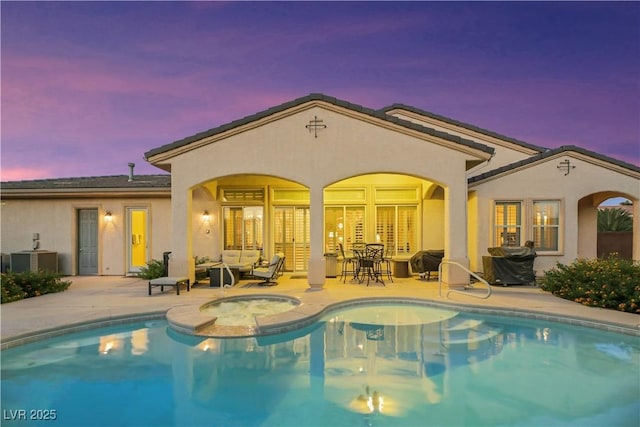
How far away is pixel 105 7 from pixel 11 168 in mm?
15095

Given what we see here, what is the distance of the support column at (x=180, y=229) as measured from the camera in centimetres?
1015

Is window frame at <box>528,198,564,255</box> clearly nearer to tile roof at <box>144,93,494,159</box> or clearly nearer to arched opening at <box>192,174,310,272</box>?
tile roof at <box>144,93,494,159</box>

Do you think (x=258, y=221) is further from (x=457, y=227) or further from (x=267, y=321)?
(x=457, y=227)

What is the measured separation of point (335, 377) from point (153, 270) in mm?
9009

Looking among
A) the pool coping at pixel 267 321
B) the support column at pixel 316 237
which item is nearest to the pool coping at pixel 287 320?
the pool coping at pixel 267 321

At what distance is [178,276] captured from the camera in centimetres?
1012

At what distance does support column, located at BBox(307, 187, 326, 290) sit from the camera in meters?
10.0

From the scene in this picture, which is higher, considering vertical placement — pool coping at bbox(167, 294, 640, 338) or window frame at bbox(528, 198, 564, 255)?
window frame at bbox(528, 198, 564, 255)

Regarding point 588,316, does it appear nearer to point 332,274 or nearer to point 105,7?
point 332,274

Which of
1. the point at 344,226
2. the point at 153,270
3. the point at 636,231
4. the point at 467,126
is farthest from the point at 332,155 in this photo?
the point at 636,231

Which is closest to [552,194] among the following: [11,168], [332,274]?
[332,274]

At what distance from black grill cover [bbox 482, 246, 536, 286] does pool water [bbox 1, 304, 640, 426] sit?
3436mm

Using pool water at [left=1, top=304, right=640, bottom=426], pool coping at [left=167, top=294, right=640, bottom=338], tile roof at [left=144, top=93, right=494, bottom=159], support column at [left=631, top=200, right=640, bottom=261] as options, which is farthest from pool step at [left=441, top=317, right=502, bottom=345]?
support column at [left=631, top=200, right=640, bottom=261]

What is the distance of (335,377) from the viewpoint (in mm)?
5117
